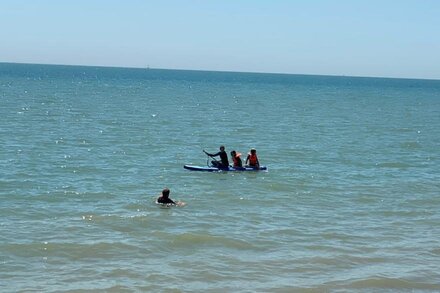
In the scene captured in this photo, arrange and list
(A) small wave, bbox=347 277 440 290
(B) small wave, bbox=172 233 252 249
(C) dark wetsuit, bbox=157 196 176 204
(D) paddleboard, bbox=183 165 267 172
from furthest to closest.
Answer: (D) paddleboard, bbox=183 165 267 172
(C) dark wetsuit, bbox=157 196 176 204
(B) small wave, bbox=172 233 252 249
(A) small wave, bbox=347 277 440 290

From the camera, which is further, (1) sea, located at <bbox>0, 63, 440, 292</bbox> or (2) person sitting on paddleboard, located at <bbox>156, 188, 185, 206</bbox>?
(2) person sitting on paddleboard, located at <bbox>156, 188, 185, 206</bbox>

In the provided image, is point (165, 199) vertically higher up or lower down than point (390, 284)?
higher up

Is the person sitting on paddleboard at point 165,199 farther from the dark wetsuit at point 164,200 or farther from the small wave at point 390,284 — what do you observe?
the small wave at point 390,284

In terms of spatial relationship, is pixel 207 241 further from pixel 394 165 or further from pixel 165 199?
pixel 394 165

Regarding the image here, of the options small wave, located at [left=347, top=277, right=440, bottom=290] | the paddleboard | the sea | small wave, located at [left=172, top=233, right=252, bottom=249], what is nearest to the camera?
small wave, located at [left=347, top=277, right=440, bottom=290]

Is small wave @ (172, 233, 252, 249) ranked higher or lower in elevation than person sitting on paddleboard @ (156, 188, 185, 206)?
lower

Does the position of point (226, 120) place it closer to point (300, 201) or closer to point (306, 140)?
point (306, 140)

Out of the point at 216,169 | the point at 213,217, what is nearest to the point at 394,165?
the point at 216,169

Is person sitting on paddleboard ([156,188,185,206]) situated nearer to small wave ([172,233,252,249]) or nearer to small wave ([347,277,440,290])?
small wave ([172,233,252,249])

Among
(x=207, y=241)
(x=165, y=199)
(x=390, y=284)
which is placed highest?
(x=165, y=199)

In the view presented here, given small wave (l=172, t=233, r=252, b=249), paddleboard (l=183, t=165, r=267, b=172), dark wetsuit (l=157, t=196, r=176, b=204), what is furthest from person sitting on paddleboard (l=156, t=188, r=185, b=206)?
paddleboard (l=183, t=165, r=267, b=172)

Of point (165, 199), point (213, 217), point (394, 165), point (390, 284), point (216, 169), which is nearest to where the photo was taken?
point (390, 284)

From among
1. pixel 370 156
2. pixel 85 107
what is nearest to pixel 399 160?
pixel 370 156

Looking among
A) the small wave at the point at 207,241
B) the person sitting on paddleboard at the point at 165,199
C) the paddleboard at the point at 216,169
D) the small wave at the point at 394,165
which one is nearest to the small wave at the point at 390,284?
the small wave at the point at 207,241
